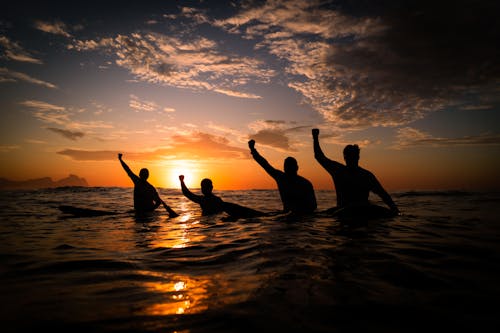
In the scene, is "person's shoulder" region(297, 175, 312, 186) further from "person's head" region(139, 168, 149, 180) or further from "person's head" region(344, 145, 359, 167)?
"person's head" region(139, 168, 149, 180)

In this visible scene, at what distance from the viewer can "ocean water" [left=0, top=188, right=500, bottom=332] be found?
2.10 metres

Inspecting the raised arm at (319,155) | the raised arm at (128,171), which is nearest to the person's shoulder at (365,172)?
the raised arm at (319,155)

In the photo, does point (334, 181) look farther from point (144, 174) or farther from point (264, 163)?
point (144, 174)

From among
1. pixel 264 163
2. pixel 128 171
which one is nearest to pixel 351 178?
pixel 264 163

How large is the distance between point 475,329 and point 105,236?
22.4 ft

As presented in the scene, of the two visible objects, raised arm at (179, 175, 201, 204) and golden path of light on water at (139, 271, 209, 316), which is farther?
raised arm at (179, 175, 201, 204)

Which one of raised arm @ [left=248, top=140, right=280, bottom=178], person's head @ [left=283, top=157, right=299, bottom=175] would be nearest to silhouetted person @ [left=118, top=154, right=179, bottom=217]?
raised arm @ [left=248, top=140, right=280, bottom=178]

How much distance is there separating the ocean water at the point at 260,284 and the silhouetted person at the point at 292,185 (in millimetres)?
2392

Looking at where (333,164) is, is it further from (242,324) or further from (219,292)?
(242,324)

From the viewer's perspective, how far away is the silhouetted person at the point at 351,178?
6.88 m

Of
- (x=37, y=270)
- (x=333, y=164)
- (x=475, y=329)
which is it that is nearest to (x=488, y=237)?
(x=333, y=164)

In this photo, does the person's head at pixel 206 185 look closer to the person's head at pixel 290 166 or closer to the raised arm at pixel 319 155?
the person's head at pixel 290 166

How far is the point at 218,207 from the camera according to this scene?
10961 mm

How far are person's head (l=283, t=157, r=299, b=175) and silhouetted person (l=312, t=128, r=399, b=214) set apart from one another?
0.72 m
